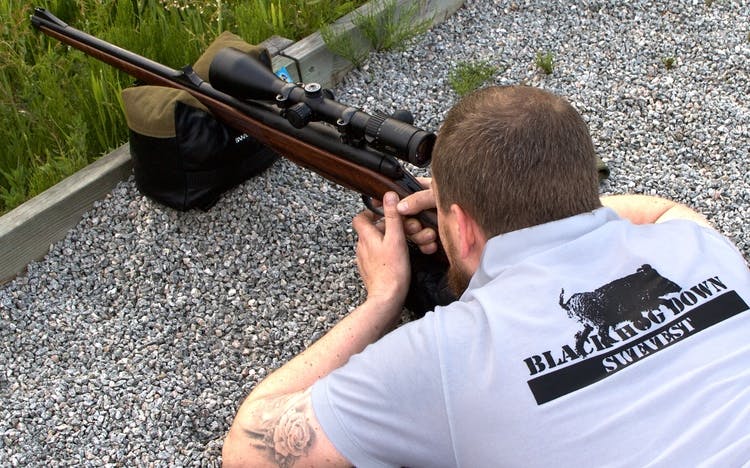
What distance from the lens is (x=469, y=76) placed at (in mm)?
4141

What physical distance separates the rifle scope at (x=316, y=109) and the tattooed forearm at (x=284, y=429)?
85 centimetres

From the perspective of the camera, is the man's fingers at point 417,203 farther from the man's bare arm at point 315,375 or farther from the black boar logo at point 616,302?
the black boar logo at point 616,302

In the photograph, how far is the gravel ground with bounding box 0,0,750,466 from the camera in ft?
9.14

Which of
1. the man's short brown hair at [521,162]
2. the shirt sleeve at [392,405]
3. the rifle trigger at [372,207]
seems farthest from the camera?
the rifle trigger at [372,207]

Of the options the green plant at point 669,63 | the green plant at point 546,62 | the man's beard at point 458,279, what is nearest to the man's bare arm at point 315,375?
the man's beard at point 458,279

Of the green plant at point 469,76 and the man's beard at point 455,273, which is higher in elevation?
the man's beard at point 455,273

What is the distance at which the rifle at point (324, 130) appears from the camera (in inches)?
99.3

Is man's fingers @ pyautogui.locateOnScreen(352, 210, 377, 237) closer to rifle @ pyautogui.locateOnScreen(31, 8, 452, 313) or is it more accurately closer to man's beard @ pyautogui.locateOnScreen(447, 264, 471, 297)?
rifle @ pyautogui.locateOnScreen(31, 8, 452, 313)

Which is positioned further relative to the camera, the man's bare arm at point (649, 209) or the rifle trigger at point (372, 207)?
the rifle trigger at point (372, 207)

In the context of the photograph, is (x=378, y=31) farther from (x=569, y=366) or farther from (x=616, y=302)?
(x=569, y=366)

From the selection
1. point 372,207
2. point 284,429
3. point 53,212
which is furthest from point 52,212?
point 284,429

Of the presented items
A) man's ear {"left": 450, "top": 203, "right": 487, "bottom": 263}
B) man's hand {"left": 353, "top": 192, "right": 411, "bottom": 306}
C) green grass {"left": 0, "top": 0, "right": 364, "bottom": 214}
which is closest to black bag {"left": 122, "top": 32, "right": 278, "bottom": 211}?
green grass {"left": 0, "top": 0, "right": 364, "bottom": 214}

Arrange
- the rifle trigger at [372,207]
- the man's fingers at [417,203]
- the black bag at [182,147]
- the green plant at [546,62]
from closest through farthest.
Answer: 1. the man's fingers at [417,203]
2. the rifle trigger at [372,207]
3. the black bag at [182,147]
4. the green plant at [546,62]

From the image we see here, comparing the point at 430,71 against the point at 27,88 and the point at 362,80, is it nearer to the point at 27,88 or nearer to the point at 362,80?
the point at 362,80
